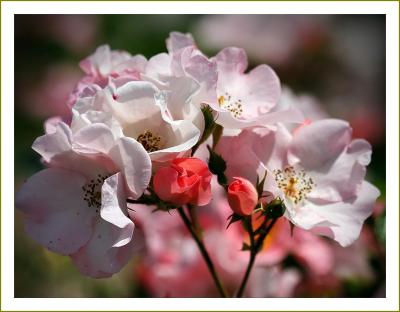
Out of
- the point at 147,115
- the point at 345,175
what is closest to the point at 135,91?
the point at 147,115

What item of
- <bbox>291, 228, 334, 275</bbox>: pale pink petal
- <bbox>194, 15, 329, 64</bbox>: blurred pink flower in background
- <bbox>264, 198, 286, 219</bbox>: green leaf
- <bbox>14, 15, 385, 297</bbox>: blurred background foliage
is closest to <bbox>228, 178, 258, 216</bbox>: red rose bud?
<bbox>264, 198, 286, 219</bbox>: green leaf

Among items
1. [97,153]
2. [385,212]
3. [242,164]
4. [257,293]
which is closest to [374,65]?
[385,212]

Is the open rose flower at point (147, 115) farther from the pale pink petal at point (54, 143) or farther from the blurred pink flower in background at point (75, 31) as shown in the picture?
the blurred pink flower in background at point (75, 31)

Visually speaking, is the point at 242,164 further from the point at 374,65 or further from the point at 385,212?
the point at 374,65

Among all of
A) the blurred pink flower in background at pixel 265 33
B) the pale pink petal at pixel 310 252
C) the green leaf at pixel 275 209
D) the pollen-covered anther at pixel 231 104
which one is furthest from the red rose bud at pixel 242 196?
the blurred pink flower in background at pixel 265 33

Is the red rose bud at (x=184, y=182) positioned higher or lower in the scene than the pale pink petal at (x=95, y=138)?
lower

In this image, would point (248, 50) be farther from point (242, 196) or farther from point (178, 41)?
point (242, 196)
